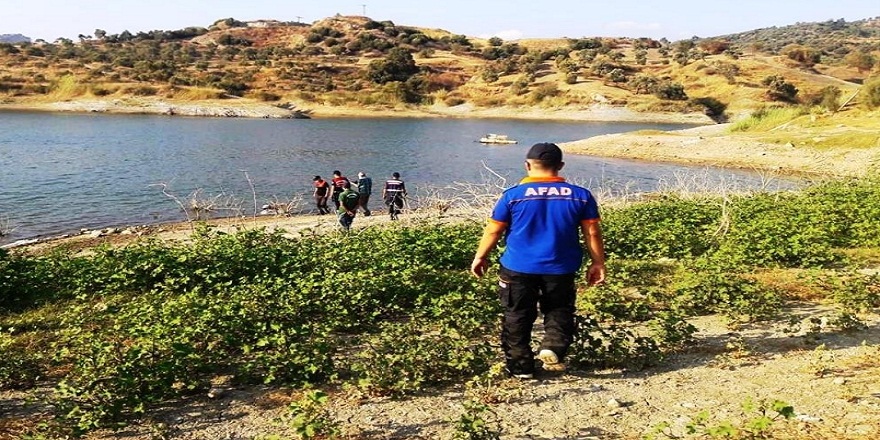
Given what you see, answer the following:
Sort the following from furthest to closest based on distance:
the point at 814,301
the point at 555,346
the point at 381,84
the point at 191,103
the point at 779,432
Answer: the point at 381,84 → the point at 191,103 → the point at 814,301 → the point at 555,346 → the point at 779,432

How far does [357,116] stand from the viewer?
82.9m

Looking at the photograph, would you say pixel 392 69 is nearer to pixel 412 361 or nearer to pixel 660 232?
pixel 660 232

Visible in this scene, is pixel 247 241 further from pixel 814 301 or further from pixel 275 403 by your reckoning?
pixel 814 301

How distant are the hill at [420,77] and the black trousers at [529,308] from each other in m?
79.5

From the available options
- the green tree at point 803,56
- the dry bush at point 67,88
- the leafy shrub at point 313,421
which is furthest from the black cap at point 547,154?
the green tree at point 803,56

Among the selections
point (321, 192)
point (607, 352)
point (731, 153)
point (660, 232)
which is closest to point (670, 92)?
point (731, 153)

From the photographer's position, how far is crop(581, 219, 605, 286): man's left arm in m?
5.48

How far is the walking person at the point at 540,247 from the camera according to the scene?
5391 mm

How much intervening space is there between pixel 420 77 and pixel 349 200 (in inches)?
3495

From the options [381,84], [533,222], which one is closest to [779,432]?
[533,222]

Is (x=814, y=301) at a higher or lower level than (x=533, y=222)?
lower

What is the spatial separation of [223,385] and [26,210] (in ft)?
69.6

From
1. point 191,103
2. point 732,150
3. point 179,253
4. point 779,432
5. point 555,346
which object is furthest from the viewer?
point 191,103

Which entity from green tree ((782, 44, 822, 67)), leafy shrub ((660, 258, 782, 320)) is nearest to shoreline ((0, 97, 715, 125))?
green tree ((782, 44, 822, 67))
